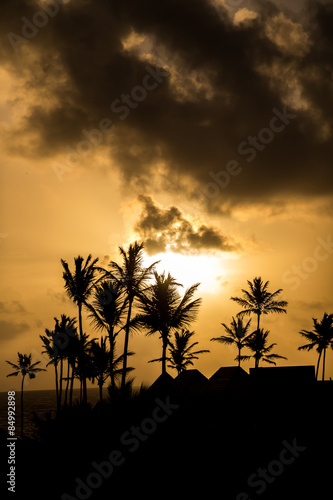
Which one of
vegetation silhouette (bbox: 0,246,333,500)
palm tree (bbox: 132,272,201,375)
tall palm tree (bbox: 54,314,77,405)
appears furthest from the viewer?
tall palm tree (bbox: 54,314,77,405)

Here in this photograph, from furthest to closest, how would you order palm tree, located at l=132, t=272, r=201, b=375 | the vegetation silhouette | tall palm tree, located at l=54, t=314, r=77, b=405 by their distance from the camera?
1. tall palm tree, located at l=54, t=314, r=77, b=405
2. palm tree, located at l=132, t=272, r=201, b=375
3. the vegetation silhouette

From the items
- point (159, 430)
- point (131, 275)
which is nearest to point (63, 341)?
point (131, 275)

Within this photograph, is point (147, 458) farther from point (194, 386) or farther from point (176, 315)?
point (194, 386)

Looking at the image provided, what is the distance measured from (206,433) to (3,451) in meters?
6.62

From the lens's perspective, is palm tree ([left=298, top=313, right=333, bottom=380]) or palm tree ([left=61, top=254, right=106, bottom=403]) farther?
palm tree ([left=298, top=313, right=333, bottom=380])

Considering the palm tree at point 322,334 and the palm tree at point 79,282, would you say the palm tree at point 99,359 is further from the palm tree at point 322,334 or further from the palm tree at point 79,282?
the palm tree at point 322,334

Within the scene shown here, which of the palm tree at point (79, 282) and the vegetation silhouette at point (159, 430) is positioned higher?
the palm tree at point (79, 282)

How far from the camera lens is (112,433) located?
1159 centimetres

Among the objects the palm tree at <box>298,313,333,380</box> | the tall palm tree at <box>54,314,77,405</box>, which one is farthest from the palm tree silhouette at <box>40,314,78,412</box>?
the palm tree at <box>298,313,333,380</box>

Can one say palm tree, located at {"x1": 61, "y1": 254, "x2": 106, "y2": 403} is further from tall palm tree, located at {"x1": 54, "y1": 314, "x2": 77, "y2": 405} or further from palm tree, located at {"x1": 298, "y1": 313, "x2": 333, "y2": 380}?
palm tree, located at {"x1": 298, "y1": 313, "x2": 333, "y2": 380}

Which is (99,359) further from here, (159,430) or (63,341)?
(159,430)

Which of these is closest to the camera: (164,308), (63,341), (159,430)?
(159,430)

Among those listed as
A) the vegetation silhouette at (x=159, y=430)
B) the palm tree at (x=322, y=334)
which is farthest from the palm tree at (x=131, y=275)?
the palm tree at (x=322, y=334)

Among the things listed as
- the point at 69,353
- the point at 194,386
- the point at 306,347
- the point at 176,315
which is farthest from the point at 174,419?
the point at 306,347
